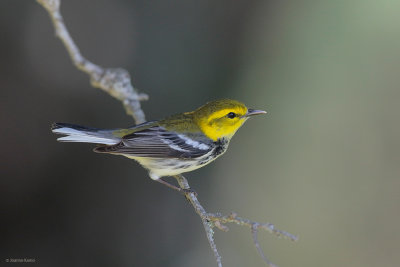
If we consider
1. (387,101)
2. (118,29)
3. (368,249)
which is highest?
(118,29)

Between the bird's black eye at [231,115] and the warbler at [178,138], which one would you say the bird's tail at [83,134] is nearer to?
the warbler at [178,138]

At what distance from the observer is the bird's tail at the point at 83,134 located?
3.61m

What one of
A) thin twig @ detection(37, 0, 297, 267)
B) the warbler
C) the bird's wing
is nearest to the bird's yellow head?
the warbler

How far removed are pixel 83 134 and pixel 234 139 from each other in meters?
2.48

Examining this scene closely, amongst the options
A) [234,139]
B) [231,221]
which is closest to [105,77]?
[231,221]

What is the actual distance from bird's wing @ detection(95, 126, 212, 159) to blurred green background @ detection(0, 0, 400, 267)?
4.22 ft

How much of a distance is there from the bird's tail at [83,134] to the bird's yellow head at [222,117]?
33.3 inches

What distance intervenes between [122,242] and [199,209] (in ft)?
6.88

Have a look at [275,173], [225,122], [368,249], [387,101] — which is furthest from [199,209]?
[387,101]

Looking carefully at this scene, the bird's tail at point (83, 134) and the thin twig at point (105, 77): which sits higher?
the thin twig at point (105, 77)

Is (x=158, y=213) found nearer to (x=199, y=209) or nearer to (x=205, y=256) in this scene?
(x=205, y=256)

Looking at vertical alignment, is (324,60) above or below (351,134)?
above

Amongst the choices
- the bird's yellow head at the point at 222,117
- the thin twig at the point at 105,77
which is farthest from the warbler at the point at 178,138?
the thin twig at the point at 105,77

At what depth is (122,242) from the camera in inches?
203
